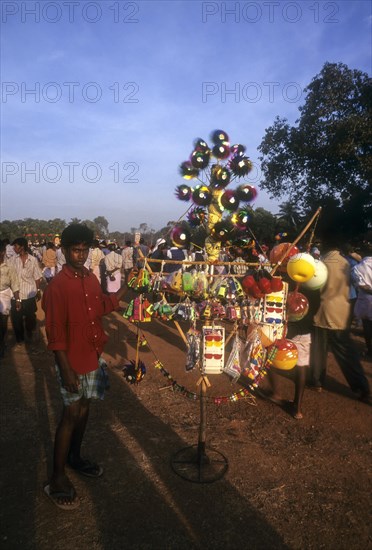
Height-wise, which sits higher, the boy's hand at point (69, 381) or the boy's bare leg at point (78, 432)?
the boy's hand at point (69, 381)

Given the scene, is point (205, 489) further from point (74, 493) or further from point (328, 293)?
point (328, 293)

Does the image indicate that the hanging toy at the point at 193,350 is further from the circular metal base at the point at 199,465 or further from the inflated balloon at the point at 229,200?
the inflated balloon at the point at 229,200

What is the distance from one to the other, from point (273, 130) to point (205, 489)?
16.7 metres

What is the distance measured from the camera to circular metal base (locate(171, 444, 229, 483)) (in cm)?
314

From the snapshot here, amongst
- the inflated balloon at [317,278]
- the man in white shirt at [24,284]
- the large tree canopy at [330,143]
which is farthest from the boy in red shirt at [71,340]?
the large tree canopy at [330,143]

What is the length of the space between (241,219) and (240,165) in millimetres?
472

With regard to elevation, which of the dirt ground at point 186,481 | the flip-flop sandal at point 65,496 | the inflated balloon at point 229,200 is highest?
the inflated balloon at point 229,200

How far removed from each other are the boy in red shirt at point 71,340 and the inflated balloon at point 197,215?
0.93m

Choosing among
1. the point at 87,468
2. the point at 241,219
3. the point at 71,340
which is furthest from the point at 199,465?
the point at 241,219

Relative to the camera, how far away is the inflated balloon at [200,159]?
3.30m

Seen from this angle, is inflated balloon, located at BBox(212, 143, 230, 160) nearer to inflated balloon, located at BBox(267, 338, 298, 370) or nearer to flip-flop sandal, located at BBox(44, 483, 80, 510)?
inflated balloon, located at BBox(267, 338, 298, 370)

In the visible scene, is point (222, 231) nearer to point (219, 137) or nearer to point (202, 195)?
point (202, 195)

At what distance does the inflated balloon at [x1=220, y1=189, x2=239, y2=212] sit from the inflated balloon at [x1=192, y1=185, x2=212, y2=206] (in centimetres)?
11

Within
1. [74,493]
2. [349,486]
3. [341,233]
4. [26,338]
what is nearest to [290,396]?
[349,486]
